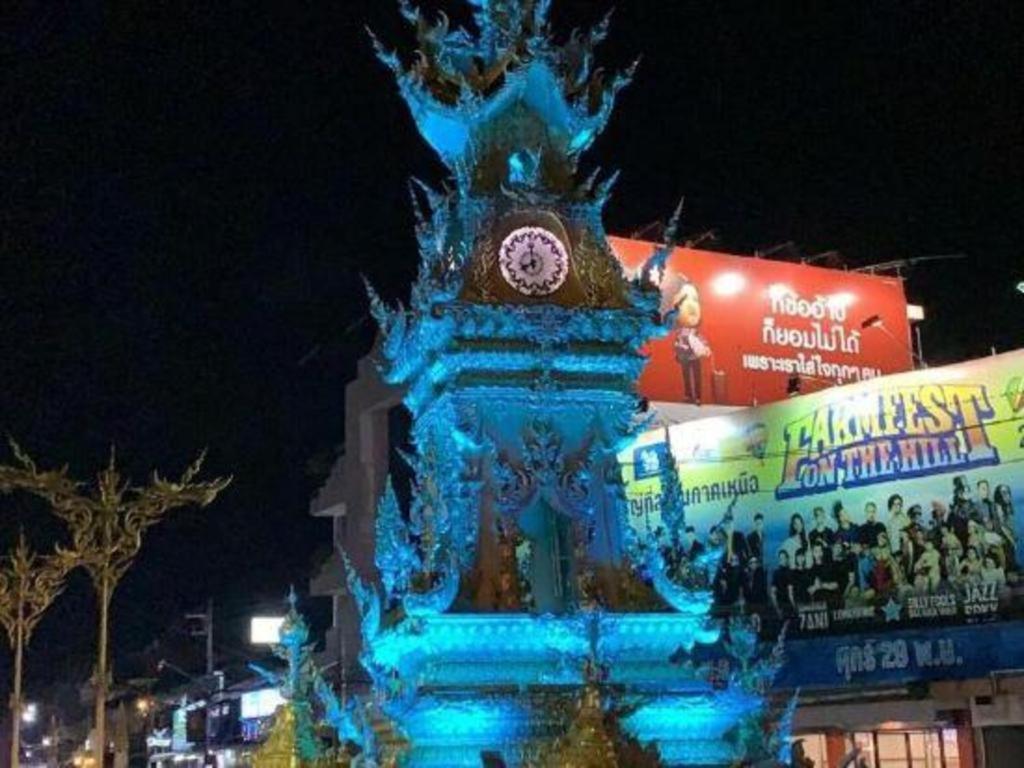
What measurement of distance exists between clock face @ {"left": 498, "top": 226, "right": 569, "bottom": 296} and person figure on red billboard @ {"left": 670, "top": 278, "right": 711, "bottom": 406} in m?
21.3

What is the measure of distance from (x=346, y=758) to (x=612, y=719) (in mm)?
4776

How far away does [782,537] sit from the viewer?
33000mm

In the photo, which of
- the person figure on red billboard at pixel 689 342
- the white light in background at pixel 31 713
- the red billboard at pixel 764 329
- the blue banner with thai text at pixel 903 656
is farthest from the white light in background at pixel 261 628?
the blue banner with thai text at pixel 903 656

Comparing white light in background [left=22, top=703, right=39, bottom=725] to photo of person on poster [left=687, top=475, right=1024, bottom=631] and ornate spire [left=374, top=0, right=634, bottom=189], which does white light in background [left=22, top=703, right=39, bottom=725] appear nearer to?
photo of person on poster [left=687, top=475, right=1024, bottom=631]

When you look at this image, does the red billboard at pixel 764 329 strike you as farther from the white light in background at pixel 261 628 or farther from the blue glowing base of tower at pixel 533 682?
the white light in background at pixel 261 628

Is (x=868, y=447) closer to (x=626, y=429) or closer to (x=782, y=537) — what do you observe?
(x=782, y=537)

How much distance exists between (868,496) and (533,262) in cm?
1815

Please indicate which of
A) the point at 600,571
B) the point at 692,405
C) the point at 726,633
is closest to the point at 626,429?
the point at 600,571

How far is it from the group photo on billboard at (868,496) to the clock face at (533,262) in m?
12.0

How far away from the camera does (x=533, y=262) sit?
15.5 meters

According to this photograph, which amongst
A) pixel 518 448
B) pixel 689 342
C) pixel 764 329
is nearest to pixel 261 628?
pixel 689 342

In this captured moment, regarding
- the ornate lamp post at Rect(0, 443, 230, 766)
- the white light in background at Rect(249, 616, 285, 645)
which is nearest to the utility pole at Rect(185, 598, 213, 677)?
the white light in background at Rect(249, 616, 285, 645)

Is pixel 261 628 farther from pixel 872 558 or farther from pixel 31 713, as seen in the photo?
pixel 31 713

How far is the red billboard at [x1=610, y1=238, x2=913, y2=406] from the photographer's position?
36.6m
